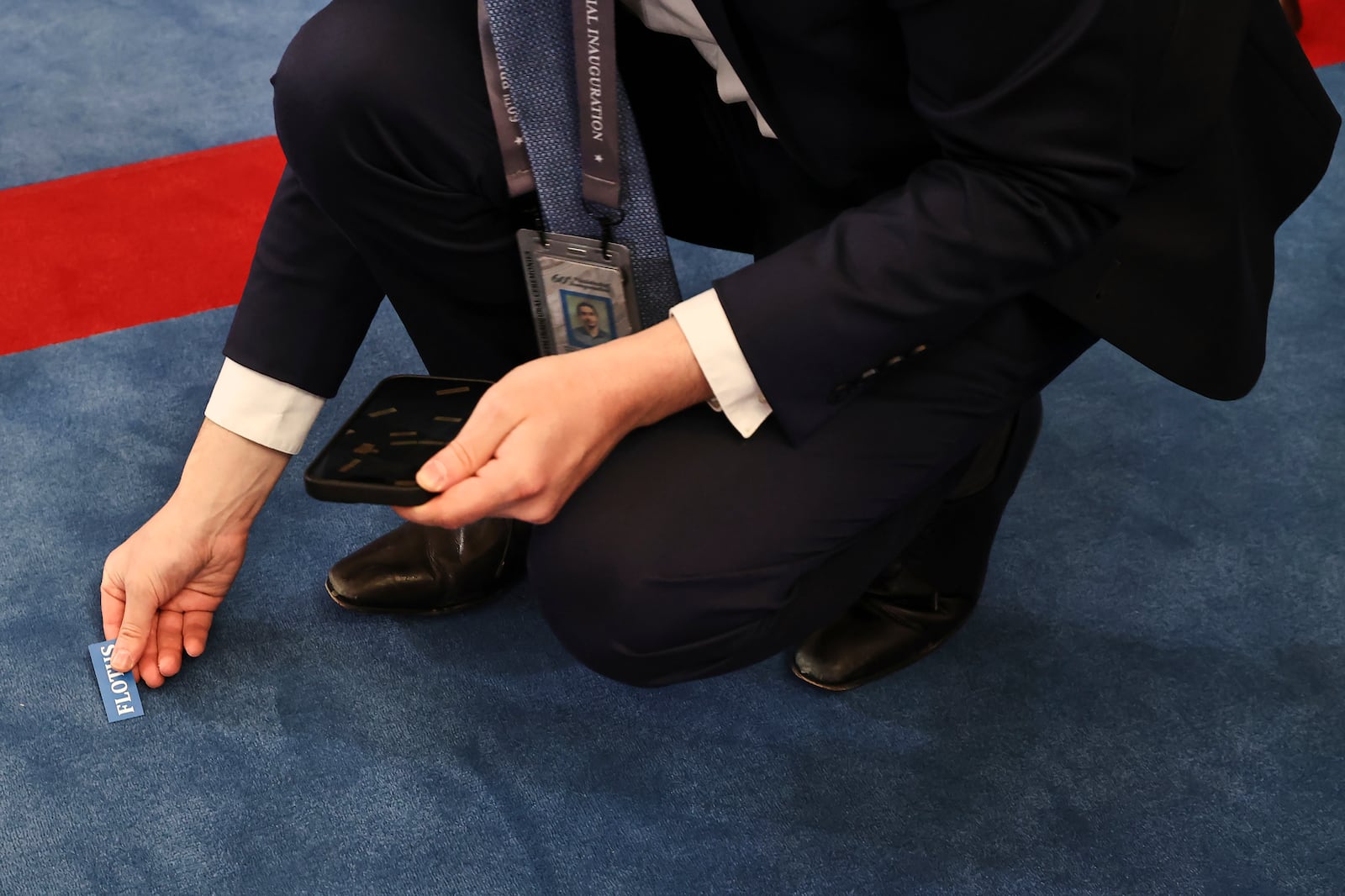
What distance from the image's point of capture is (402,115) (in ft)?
2.93

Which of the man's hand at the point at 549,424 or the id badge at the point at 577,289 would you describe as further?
the id badge at the point at 577,289

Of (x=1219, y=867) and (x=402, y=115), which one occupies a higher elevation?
(x=402, y=115)

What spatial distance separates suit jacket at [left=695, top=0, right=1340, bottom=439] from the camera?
0.68 meters

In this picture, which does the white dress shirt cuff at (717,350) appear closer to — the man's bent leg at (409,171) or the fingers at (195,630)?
the man's bent leg at (409,171)

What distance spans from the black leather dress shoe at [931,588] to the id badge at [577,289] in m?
0.34

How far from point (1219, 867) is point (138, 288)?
1.40 metres

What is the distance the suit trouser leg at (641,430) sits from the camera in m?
0.81

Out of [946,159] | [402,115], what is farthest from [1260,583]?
[402,115]

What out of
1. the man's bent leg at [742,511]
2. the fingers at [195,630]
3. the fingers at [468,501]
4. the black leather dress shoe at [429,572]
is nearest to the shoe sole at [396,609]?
the black leather dress shoe at [429,572]

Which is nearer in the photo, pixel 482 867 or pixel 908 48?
pixel 908 48

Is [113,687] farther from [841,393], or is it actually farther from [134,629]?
[841,393]

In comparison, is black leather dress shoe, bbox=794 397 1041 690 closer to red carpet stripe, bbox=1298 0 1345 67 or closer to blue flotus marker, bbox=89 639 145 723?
blue flotus marker, bbox=89 639 145 723

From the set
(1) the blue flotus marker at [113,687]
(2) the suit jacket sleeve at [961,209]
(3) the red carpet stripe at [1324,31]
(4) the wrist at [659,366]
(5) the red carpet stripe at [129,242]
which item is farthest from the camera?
(3) the red carpet stripe at [1324,31]

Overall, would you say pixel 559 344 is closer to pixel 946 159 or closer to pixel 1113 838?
pixel 946 159
